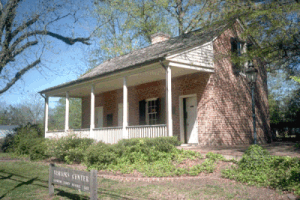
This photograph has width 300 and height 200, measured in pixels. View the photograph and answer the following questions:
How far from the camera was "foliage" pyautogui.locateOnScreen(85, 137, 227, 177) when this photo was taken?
310 inches

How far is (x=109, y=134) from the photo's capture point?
12656 mm

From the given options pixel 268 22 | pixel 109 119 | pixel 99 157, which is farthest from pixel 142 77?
pixel 268 22

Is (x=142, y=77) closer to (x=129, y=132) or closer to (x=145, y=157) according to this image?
(x=129, y=132)

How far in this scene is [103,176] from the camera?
8.07 m

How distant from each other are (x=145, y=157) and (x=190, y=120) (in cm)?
440

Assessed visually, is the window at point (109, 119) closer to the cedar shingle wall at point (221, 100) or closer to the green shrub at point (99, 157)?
the cedar shingle wall at point (221, 100)

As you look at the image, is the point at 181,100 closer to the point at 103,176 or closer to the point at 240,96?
the point at 240,96

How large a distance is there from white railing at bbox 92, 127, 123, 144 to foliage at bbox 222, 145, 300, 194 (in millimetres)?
5964

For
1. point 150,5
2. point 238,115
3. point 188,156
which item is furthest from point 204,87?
point 150,5

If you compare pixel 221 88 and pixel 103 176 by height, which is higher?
pixel 221 88

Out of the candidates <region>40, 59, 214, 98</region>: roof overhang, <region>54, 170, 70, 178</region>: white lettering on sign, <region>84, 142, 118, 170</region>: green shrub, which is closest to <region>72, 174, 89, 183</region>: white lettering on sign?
<region>54, 170, 70, 178</region>: white lettering on sign

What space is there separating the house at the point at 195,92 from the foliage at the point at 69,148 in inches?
→ 64.6

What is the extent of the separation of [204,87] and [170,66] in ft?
7.83

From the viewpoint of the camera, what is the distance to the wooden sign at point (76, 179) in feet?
17.1
